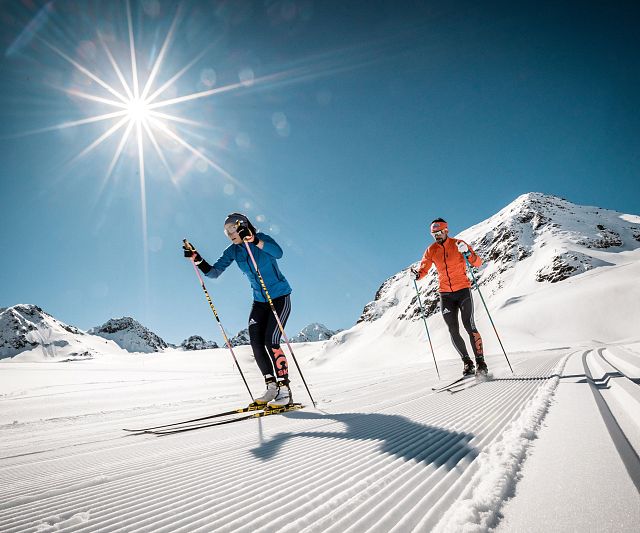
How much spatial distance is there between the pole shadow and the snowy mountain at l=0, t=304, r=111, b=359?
164369 millimetres

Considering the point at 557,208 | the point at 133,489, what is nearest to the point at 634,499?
the point at 133,489

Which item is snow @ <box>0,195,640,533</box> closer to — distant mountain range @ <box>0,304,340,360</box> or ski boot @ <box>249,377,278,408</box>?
ski boot @ <box>249,377,278,408</box>

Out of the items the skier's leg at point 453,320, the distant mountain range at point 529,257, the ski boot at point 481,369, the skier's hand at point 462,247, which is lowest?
the ski boot at point 481,369

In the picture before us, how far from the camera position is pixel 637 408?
165cm

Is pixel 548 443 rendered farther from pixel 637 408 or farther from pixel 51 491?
pixel 51 491

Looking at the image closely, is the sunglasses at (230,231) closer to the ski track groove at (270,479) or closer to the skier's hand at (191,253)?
the skier's hand at (191,253)

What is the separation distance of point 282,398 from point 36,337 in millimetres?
209304

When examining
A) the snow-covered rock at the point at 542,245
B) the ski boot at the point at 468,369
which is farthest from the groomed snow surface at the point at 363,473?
the snow-covered rock at the point at 542,245

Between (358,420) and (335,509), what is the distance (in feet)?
5.00

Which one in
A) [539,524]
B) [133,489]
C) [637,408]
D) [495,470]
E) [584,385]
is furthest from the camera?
[584,385]

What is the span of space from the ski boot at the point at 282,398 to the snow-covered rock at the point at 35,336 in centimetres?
16277

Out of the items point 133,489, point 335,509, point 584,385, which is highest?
point 133,489

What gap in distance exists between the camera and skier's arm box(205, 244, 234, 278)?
462cm

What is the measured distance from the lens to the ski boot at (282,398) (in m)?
3.47
